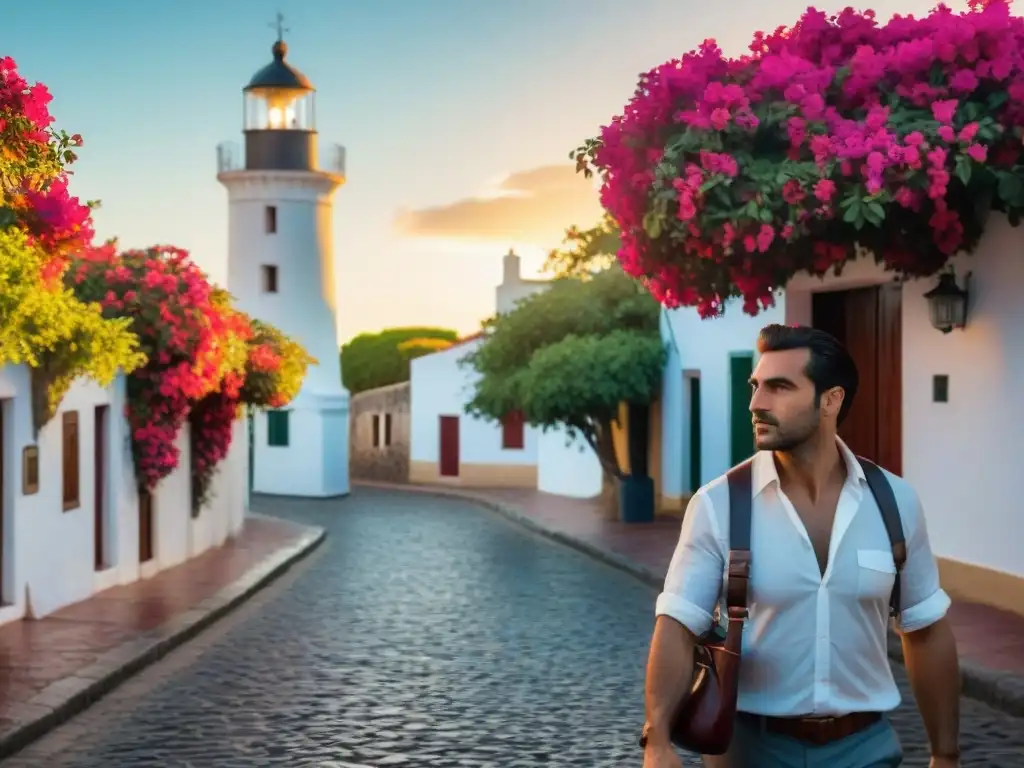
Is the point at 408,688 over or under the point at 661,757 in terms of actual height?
under

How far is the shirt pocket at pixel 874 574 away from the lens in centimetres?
388

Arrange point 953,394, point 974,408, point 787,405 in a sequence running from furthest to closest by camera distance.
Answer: point 953,394 < point 974,408 < point 787,405

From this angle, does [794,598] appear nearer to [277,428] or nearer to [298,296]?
[277,428]

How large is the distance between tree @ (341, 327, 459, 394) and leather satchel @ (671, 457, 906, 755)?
64.1 m

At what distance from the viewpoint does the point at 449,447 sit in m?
51.4

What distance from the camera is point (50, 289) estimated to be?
45.4 feet

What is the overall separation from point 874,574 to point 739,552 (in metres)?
0.31

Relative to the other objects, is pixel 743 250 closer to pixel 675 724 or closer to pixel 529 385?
pixel 675 724

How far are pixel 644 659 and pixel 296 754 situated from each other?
12.8 ft

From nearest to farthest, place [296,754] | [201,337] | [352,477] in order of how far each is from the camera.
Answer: [296,754]
[201,337]
[352,477]

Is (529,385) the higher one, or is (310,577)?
(529,385)

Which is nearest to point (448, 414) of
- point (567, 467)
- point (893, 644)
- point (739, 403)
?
point (567, 467)

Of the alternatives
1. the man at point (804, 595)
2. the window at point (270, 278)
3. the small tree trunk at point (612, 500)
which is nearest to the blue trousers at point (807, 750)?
the man at point (804, 595)

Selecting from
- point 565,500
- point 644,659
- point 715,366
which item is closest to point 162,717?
point 644,659
